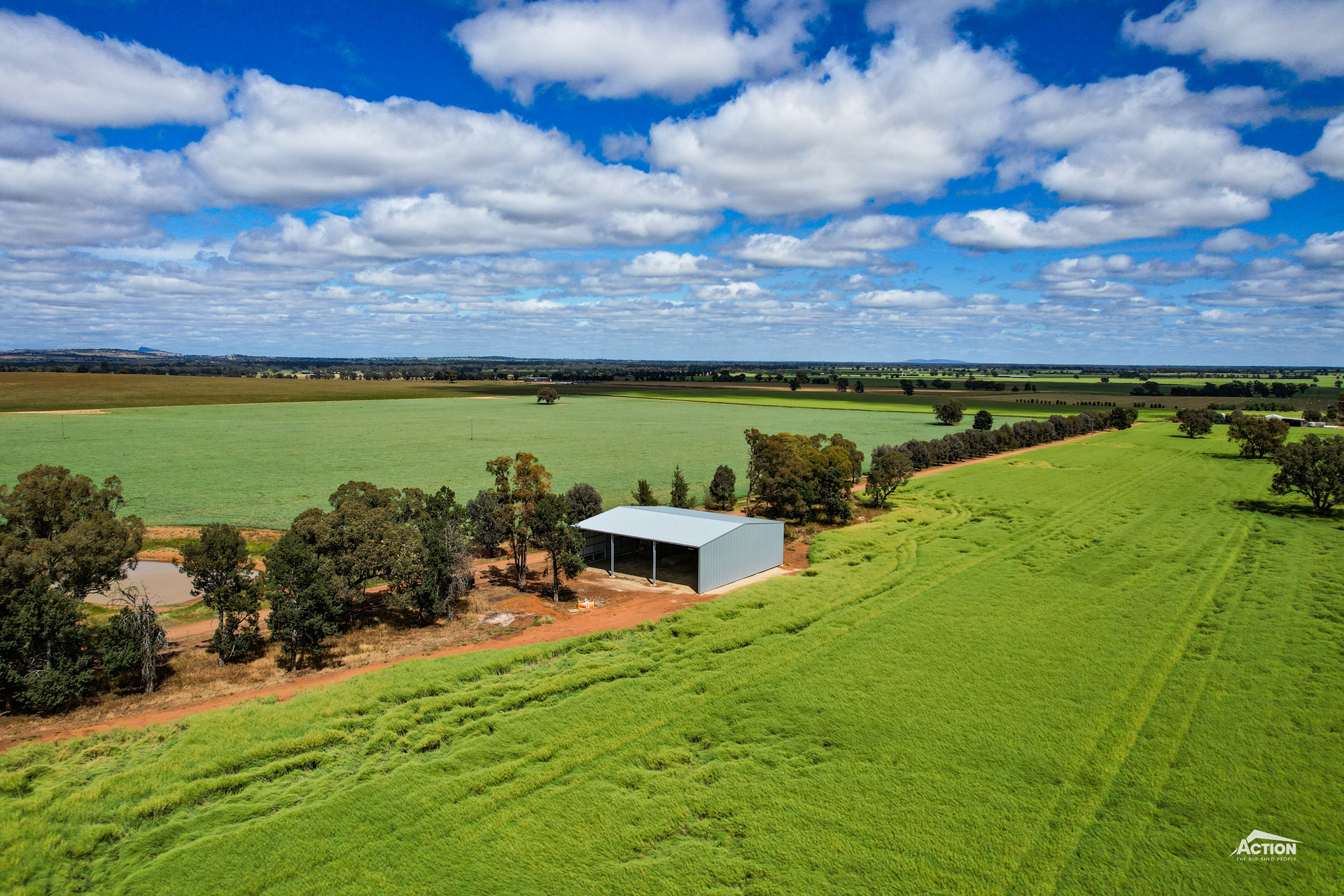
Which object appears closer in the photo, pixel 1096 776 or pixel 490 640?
pixel 1096 776

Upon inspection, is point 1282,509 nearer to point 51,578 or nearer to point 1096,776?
point 1096,776

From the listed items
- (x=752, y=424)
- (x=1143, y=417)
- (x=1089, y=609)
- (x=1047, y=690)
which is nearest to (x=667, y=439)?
(x=752, y=424)

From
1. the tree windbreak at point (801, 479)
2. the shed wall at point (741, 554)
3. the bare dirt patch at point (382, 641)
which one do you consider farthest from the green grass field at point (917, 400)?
the bare dirt patch at point (382, 641)

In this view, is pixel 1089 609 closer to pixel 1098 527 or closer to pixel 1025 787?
pixel 1025 787

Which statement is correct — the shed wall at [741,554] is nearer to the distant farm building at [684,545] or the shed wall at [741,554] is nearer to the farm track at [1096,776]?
the distant farm building at [684,545]

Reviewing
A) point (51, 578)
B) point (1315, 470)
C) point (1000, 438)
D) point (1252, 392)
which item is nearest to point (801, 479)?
point (1315, 470)

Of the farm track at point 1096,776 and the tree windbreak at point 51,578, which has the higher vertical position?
the tree windbreak at point 51,578
